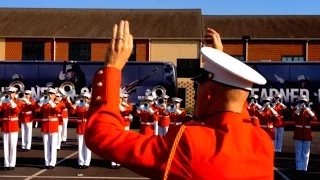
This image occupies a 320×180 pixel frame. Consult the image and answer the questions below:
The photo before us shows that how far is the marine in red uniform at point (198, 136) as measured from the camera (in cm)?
193

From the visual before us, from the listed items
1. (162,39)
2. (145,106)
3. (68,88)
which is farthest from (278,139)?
(162,39)

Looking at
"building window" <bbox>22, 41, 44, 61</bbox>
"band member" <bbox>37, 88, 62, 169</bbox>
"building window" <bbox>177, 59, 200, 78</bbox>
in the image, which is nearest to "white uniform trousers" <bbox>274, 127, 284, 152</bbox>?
"band member" <bbox>37, 88, 62, 169</bbox>

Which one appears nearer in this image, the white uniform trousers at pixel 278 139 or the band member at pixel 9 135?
the band member at pixel 9 135

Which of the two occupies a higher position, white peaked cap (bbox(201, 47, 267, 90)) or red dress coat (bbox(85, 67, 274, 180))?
white peaked cap (bbox(201, 47, 267, 90))

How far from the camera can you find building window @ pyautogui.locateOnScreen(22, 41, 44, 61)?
33.5m

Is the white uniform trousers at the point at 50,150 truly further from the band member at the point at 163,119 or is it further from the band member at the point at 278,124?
the band member at the point at 278,124

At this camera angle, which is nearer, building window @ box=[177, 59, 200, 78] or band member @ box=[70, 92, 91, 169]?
band member @ box=[70, 92, 91, 169]

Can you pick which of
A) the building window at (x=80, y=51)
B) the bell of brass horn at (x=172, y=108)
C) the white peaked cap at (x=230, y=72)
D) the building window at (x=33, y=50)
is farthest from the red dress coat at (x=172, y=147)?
the building window at (x=33, y=50)

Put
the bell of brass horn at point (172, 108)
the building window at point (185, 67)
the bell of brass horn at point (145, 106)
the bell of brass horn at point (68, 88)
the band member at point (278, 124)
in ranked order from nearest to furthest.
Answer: the bell of brass horn at point (145, 106) < the band member at point (278, 124) < the bell of brass horn at point (172, 108) < the bell of brass horn at point (68, 88) < the building window at point (185, 67)

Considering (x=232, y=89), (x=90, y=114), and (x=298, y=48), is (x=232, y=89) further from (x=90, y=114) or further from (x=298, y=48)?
(x=298, y=48)

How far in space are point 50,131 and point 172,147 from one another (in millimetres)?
10250

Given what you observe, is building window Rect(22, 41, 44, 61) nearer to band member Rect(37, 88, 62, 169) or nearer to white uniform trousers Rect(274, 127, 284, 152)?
white uniform trousers Rect(274, 127, 284, 152)

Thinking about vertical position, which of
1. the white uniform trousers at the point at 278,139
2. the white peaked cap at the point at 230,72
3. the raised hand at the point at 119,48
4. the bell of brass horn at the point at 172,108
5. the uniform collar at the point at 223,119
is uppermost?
the raised hand at the point at 119,48

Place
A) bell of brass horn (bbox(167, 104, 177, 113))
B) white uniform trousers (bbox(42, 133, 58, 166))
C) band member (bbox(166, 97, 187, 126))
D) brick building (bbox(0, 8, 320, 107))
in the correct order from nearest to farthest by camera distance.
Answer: white uniform trousers (bbox(42, 133, 58, 166)), band member (bbox(166, 97, 187, 126)), bell of brass horn (bbox(167, 104, 177, 113)), brick building (bbox(0, 8, 320, 107))
